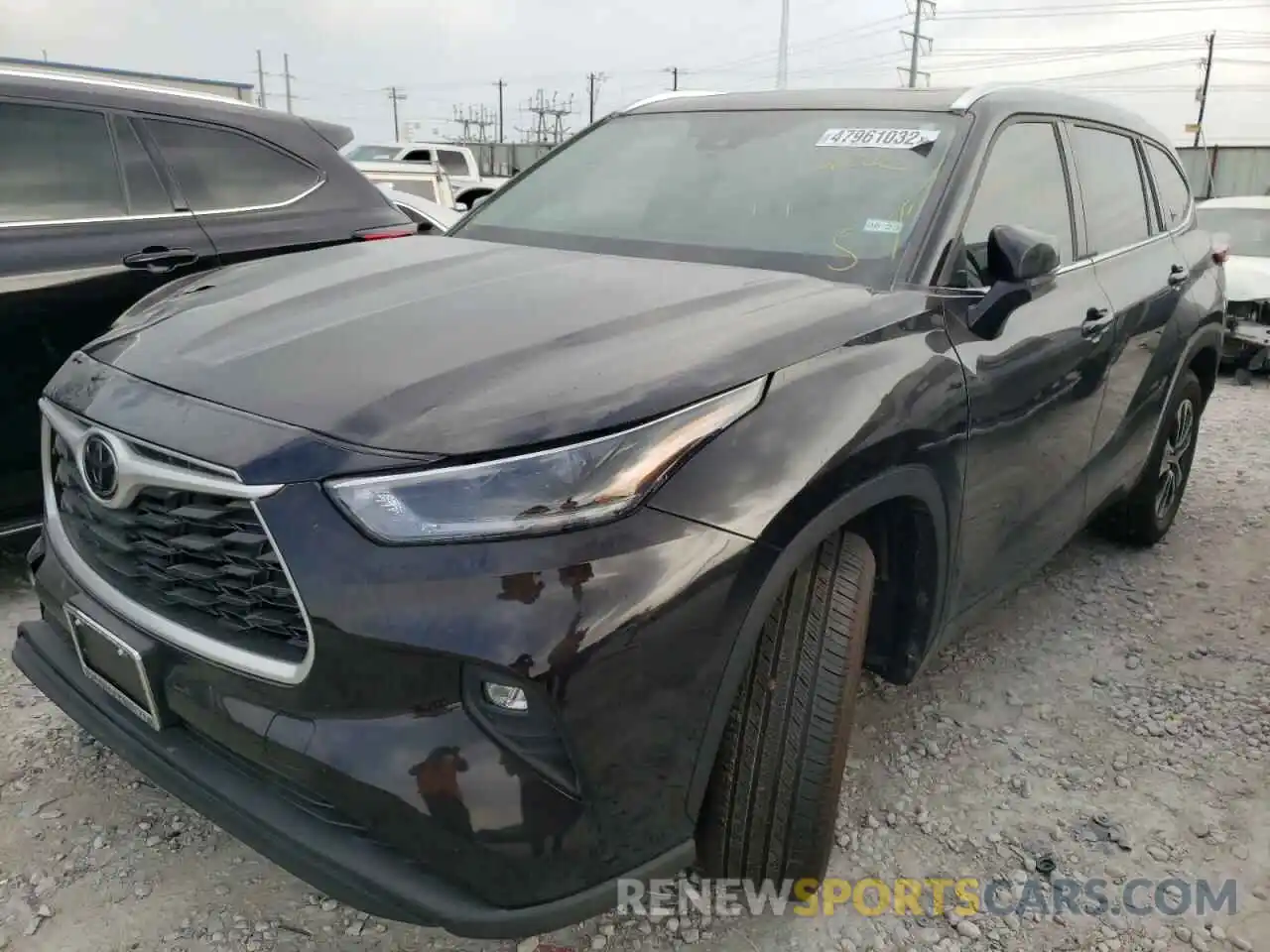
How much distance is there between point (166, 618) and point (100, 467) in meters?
0.31

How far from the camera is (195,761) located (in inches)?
72.4

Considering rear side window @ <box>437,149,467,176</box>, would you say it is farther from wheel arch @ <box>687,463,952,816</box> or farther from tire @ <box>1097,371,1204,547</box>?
wheel arch @ <box>687,463,952,816</box>

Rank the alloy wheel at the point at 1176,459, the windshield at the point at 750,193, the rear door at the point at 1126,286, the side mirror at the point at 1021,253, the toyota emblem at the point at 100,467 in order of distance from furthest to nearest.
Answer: the alloy wheel at the point at 1176,459 < the rear door at the point at 1126,286 < the windshield at the point at 750,193 < the side mirror at the point at 1021,253 < the toyota emblem at the point at 100,467

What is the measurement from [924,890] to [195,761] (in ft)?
5.22

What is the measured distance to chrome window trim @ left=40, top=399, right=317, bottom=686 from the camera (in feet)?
5.34

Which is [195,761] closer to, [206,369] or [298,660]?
[298,660]

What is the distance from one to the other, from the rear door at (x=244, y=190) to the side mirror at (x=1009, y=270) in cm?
283

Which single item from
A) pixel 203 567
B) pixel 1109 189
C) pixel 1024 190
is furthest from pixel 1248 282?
pixel 203 567

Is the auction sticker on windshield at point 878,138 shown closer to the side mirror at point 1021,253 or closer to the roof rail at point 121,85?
the side mirror at point 1021,253

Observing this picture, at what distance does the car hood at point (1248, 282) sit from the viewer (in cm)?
868

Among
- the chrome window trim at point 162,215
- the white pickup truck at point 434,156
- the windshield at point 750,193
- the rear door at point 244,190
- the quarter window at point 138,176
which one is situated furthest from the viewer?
the white pickup truck at point 434,156

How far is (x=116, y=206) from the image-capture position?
377cm

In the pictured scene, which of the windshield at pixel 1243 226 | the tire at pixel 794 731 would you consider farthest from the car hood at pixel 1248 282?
the tire at pixel 794 731

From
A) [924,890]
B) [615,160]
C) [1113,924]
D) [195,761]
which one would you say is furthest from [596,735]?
[615,160]
